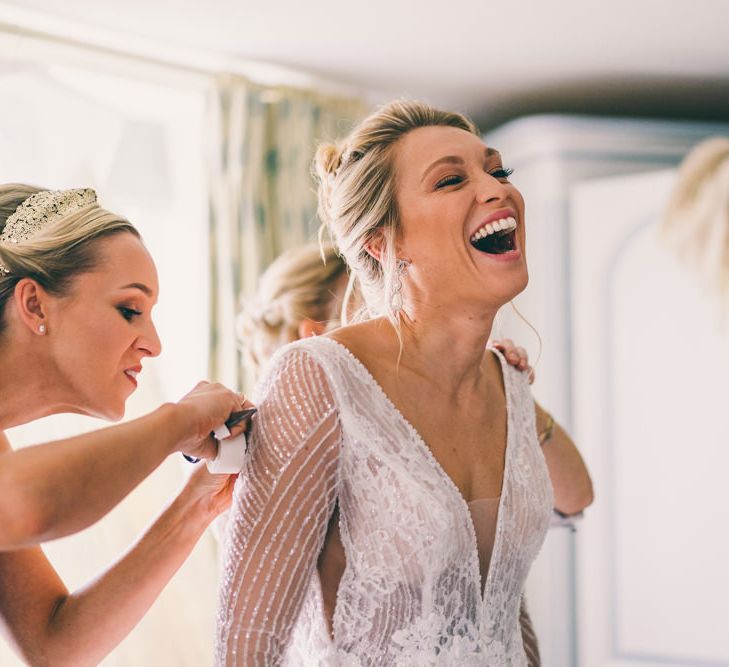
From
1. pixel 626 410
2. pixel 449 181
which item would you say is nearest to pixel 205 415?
pixel 449 181

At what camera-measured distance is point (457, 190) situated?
1392mm

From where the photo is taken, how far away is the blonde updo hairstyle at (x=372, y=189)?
1431 mm

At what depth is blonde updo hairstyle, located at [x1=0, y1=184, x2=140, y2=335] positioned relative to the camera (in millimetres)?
1238

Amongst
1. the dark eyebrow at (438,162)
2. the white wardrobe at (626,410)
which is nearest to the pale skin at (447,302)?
the dark eyebrow at (438,162)

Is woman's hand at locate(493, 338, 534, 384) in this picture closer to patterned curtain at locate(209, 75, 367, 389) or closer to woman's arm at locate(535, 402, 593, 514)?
woman's arm at locate(535, 402, 593, 514)

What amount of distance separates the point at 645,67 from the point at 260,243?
1.43 metres

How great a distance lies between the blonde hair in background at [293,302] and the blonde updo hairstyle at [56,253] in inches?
35.5

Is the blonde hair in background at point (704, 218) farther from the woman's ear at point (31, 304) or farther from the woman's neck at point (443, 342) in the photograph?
the woman's ear at point (31, 304)

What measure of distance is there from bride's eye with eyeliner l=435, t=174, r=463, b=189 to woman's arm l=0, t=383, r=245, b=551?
531 millimetres

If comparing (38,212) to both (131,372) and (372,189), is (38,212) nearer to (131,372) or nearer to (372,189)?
(131,372)

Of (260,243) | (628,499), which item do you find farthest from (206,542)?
(628,499)

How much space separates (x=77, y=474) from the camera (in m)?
1.04

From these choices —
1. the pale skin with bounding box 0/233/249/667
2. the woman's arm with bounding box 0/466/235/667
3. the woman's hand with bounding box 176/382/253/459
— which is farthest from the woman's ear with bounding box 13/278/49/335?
the woman's arm with bounding box 0/466/235/667

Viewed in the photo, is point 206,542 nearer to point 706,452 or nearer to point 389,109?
point 706,452
